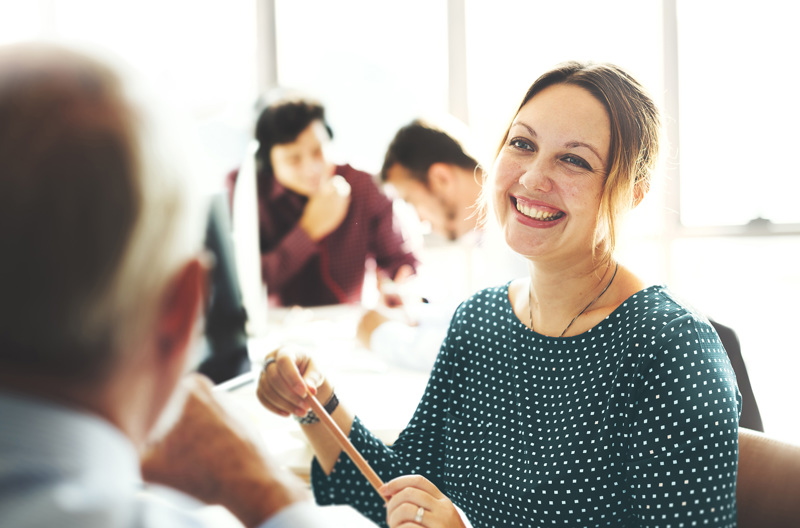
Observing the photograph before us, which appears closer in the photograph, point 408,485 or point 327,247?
point 408,485

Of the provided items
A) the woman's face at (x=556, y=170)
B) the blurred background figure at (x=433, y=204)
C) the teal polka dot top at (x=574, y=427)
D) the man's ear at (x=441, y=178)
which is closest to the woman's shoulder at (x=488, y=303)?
the teal polka dot top at (x=574, y=427)

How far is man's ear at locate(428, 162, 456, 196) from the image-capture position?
1840 mm

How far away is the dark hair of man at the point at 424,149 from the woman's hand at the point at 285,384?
1.15 m

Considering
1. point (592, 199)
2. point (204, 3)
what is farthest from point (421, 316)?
point (204, 3)

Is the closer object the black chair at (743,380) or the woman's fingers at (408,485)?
the woman's fingers at (408,485)

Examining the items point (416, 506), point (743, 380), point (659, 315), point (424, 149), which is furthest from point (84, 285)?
point (424, 149)

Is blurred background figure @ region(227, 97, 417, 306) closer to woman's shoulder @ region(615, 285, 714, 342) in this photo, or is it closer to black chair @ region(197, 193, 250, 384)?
black chair @ region(197, 193, 250, 384)

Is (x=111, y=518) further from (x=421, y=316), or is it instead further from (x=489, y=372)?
(x=421, y=316)

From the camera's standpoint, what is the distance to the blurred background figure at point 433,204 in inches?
58.5

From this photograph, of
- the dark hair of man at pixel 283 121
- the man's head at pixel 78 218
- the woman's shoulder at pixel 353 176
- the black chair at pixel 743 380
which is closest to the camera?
the man's head at pixel 78 218

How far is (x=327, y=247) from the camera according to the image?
7.47 ft

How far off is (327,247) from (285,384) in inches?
60.6

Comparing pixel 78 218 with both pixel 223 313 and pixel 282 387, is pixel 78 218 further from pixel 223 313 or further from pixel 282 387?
pixel 223 313

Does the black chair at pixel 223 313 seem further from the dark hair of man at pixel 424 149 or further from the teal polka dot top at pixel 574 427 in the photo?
the dark hair of man at pixel 424 149
